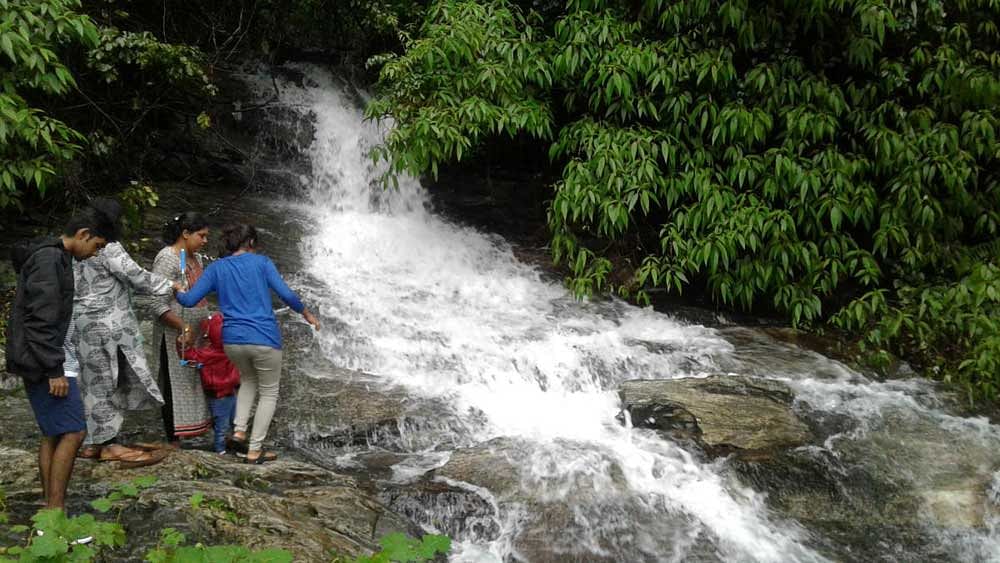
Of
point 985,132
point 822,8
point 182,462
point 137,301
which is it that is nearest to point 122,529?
point 182,462

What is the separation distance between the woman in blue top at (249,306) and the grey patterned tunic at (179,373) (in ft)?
0.68

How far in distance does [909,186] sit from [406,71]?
5272 mm

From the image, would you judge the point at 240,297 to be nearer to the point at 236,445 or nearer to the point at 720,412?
the point at 236,445

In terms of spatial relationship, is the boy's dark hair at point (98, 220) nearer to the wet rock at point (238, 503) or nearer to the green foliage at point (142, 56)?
the wet rock at point (238, 503)

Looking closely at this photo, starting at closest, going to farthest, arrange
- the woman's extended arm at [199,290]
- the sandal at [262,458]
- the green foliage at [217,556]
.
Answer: the green foliage at [217,556], the woman's extended arm at [199,290], the sandal at [262,458]

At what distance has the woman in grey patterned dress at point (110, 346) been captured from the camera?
155 inches

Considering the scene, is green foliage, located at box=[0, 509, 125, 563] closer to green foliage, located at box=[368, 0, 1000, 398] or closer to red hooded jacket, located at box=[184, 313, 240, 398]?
red hooded jacket, located at box=[184, 313, 240, 398]

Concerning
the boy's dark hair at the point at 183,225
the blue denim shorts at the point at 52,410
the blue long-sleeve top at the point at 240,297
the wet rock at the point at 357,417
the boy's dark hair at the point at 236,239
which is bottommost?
the wet rock at the point at 357,417

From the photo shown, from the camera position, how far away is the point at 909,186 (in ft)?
23.8

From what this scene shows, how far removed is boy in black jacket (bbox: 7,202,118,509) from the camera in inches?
131

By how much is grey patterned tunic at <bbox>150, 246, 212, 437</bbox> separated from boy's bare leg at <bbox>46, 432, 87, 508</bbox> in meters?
0.93

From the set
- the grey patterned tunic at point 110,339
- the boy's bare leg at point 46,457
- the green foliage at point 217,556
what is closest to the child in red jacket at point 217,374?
the grey patterned tunic at point 110,339

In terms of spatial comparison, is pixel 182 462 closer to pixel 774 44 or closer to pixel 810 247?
pixel 810 247

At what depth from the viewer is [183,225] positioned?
4.37 meters
